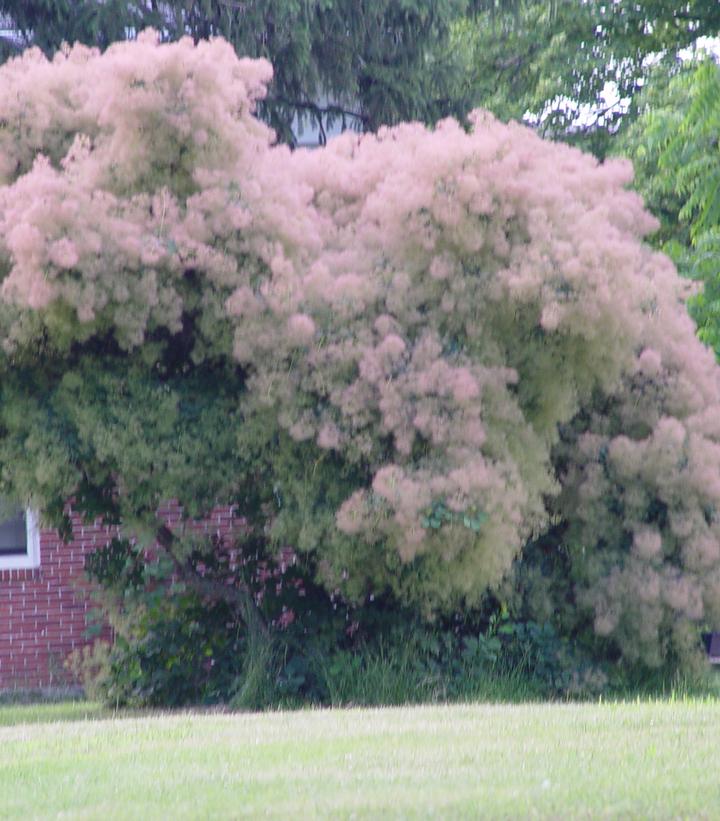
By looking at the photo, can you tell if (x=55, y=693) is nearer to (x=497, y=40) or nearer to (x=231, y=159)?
(x=231, y=159)

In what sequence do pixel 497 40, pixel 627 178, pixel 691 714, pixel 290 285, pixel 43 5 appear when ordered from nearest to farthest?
pixel 691 714
pixel 290 285
pixel 627 178
pixel 43 5
pixel 497 40

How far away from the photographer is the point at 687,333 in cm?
1352

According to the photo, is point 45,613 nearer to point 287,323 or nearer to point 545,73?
point 287,323

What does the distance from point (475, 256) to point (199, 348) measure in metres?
2.33

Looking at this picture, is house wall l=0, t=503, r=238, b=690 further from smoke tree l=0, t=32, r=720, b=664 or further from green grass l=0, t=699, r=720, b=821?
green grass l=0, t=699, r=720, b=821

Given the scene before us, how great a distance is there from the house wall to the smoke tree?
4216 millimetres

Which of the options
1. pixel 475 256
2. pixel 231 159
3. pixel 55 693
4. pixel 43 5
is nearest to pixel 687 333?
pixel 475 256

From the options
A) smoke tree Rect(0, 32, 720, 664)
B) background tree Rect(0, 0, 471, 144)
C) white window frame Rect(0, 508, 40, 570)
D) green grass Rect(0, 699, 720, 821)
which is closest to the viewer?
green grass Rect(0, 699, 720, 821)

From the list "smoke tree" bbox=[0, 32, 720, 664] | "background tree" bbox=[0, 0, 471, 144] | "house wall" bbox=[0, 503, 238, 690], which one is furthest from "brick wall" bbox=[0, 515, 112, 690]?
"background tree" bbox=[0, 0, 471, 144]

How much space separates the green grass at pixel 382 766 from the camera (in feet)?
22.8

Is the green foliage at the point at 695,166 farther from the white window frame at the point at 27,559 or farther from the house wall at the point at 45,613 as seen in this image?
the white window frame at the point at 27,559

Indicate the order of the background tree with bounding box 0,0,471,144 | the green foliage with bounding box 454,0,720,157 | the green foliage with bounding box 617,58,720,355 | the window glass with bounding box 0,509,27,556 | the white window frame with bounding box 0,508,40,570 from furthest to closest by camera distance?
the green foliage with bounding box 454,0,720,157 < the background tree with bounding box 0,0,471,144 < the window glass with bounding box 0,509,27,556 < the white window frame with bounding box 0,508,40,570 < the green foliage with bounding box 617,58,720,355

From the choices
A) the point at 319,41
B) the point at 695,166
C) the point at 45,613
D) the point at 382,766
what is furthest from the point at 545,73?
the point at 382,766

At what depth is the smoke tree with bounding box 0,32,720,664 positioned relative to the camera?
454 inches
